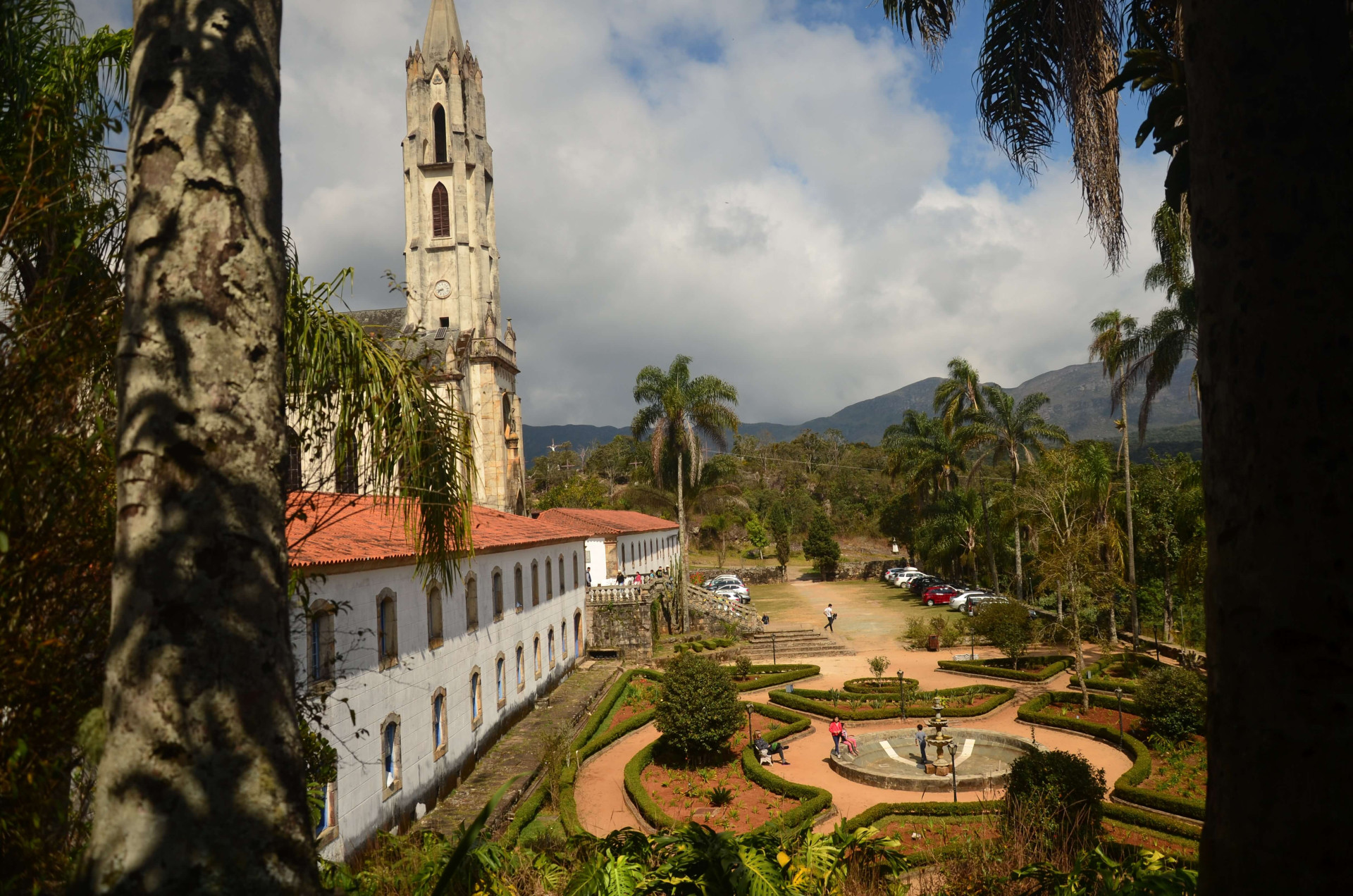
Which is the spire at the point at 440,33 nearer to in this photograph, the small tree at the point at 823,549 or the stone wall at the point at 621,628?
the stone wall at the point at 621,628

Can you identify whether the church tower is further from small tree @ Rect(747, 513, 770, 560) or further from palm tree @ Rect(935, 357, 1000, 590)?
small tree @ Rect(747, 513, 770, 560)

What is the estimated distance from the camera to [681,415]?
39.3 m

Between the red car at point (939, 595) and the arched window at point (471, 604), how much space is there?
31936 millimetres

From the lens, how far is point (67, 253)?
516 centimetres

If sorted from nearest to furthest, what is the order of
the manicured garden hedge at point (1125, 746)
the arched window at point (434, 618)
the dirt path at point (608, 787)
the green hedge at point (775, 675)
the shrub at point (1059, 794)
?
the shrub at point (1059, 794), the manicured garden hedge at point (1125, 746), the dirt path at point (608, 787), the arched window at point (434, 618), the green hedge at point (775, 675)

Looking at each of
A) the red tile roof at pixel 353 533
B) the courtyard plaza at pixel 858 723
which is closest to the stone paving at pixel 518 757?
the courtyard plaza at pixel 858 723

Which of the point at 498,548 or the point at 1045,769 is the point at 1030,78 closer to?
the point at 1045,769

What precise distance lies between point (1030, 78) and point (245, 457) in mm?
9705

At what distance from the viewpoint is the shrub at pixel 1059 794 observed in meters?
12.0

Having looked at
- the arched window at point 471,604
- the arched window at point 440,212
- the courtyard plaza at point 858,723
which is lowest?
the courtyard plaza at point 858,723

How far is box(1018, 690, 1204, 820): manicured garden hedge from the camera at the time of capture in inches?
605

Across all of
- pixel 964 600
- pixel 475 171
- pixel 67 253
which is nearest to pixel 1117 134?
pixel 67 253

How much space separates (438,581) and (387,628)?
5.77 meters

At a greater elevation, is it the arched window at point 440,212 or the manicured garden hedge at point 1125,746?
the arched window at point 440,212
